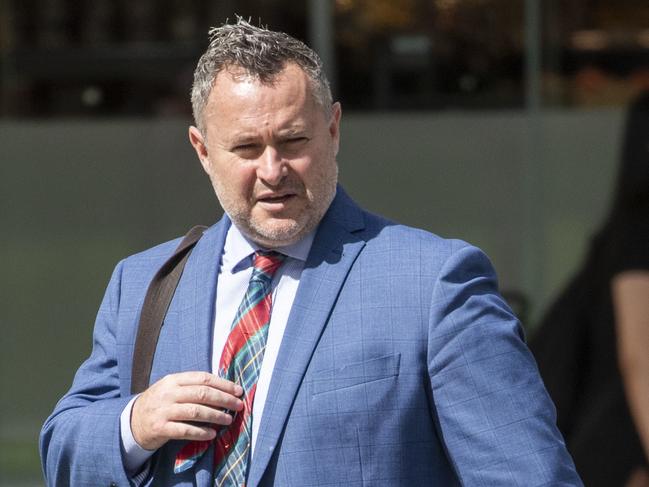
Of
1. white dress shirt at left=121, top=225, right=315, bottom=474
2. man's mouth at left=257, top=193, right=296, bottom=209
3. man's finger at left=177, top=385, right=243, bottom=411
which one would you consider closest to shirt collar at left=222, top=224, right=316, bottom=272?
white dress shirt at left=121, top=225, right=315, bottom=474

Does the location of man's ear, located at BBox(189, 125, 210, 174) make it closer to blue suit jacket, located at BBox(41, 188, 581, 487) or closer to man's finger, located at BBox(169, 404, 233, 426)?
blue suit jacket, located at BBox(41, 188, 581, 487)

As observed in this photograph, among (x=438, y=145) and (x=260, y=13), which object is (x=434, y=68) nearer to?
(x=438, y=145)

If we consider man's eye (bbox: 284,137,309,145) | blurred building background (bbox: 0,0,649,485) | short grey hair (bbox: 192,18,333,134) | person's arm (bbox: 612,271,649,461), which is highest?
short grey hair (bbox: 192,18,333,134)

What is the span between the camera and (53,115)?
6.14 m

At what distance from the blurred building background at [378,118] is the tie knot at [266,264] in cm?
346

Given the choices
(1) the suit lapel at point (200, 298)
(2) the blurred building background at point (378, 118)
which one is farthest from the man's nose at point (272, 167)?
(2) the blurred building background at point (378, 118)

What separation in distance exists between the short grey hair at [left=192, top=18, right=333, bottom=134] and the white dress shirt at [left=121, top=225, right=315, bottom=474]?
0.94 feet

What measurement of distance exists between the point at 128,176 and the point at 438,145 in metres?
1.59

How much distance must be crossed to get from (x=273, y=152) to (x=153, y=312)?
45cm

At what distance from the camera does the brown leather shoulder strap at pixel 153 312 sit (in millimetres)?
2531

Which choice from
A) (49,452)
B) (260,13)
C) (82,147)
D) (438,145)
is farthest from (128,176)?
(49,452)

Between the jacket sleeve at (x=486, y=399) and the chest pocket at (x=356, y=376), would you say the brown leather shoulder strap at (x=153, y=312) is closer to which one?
the chest pocket at (x=356, y=376)

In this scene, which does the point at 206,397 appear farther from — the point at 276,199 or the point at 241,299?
the point at 276,199

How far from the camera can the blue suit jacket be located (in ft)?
7.55
